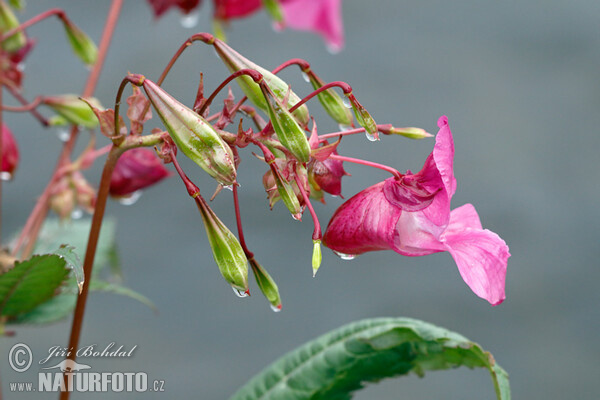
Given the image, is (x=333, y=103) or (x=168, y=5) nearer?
(x=333, y=103)

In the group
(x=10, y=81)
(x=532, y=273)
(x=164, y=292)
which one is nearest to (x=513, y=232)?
(x=532, y=273)

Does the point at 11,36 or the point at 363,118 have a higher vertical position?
the point at 11,36

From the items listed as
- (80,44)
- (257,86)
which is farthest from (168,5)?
(257,86)

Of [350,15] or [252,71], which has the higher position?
[350,15]

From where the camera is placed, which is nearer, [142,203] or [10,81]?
[10,81]

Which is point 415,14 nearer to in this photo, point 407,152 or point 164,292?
point 407,152

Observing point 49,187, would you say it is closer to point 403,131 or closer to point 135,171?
point 135,171
